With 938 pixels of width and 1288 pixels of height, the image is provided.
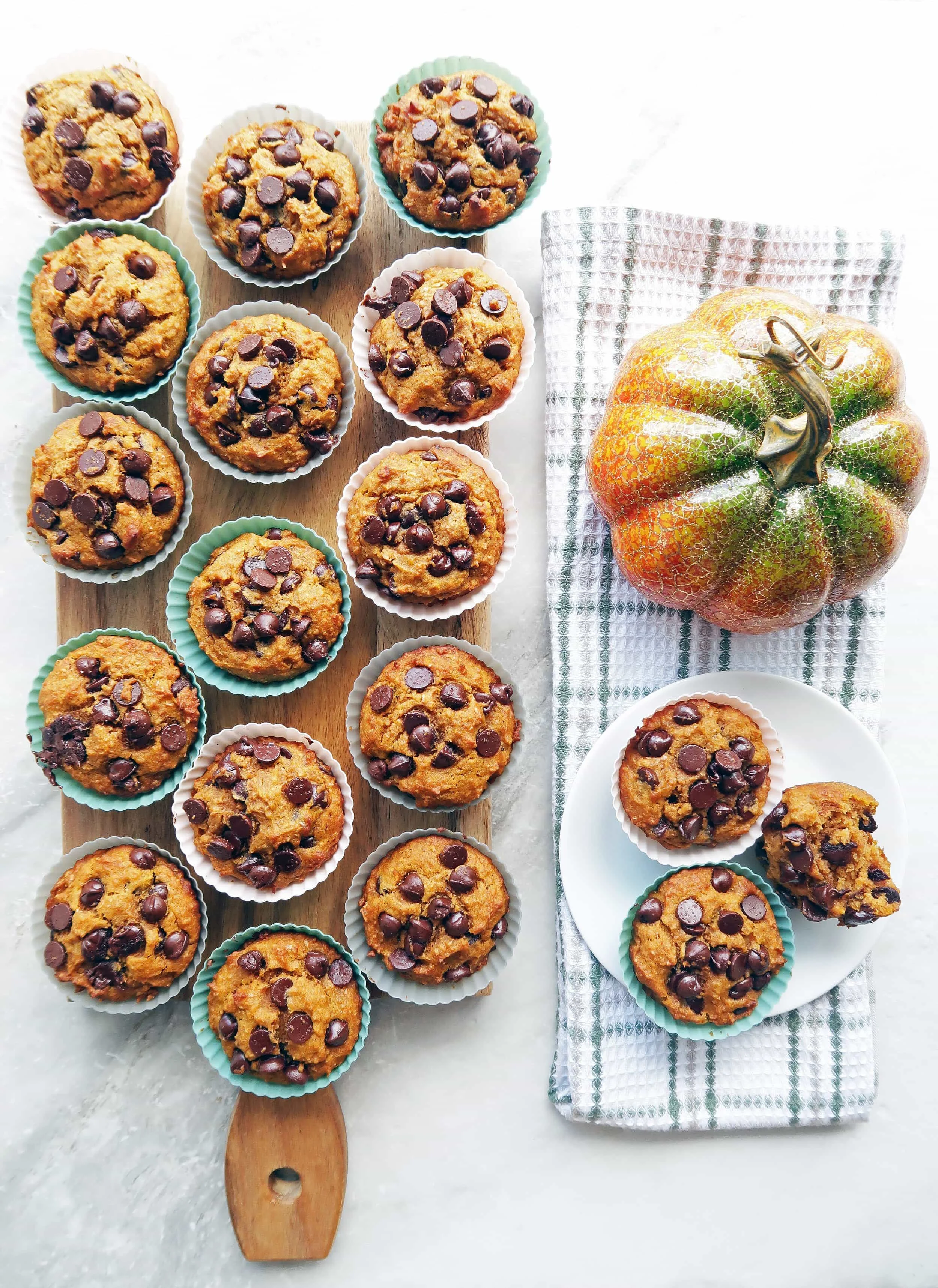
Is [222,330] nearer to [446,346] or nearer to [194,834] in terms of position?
[446,346]

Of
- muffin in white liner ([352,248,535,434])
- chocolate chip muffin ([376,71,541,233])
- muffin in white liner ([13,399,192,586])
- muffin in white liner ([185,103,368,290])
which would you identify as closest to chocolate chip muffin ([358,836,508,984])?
muffin in white liner ([13,399,192,586])

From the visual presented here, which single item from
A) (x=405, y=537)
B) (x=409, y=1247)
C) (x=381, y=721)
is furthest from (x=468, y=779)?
(x=409, y=1247)

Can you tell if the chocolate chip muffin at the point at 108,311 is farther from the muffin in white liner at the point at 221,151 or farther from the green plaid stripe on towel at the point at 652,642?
the green plaid stripe on towel at the point at 652,642

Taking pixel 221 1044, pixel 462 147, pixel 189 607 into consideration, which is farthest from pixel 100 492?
pixel 221 1044

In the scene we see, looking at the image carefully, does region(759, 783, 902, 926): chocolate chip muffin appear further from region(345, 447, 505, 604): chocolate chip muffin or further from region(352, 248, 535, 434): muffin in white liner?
region(352, 248, 535, 434): muffin in white liner

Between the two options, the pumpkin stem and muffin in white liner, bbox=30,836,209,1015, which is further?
muffin in white liner, bbox=30,836,209,1015

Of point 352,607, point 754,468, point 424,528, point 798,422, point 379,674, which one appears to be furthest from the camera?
point 352,607

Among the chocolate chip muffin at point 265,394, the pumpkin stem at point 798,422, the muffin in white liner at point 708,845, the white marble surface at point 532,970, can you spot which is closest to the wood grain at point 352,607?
the chocolate chip muffin at point 265,394
